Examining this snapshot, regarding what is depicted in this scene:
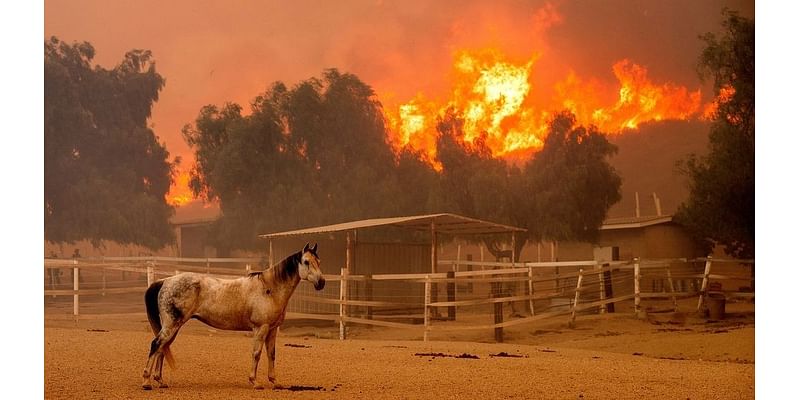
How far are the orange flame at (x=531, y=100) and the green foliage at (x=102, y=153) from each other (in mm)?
3592

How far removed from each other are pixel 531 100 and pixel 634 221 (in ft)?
8.35

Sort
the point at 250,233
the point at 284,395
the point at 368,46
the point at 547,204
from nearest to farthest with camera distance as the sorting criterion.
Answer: the point at 284,395 < the point at 368,46 < the point at 250,233 < the point at 547,204

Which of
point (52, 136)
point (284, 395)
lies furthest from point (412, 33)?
point (284, 395)

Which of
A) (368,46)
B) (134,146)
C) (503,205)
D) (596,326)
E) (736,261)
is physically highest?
(368,46)

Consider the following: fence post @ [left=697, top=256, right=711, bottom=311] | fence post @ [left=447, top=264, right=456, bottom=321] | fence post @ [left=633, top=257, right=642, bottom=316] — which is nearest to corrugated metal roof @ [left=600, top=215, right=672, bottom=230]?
fence post @ [left=633, top=257, right=642, bottom=316]

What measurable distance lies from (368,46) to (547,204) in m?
4.01

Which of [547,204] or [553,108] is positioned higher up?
[553,108]

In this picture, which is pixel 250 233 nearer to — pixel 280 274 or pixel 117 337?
pixel 117 337

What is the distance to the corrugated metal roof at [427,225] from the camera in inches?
436

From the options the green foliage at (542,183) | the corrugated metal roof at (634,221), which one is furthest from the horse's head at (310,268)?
the corrugated metal roof at (634,221)

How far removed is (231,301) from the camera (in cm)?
654

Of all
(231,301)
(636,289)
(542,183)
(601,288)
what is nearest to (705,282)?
(636,289)

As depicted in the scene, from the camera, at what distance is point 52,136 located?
38.5 feet

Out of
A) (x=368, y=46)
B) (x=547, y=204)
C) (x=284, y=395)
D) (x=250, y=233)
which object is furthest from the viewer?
(x=547, y=204)
